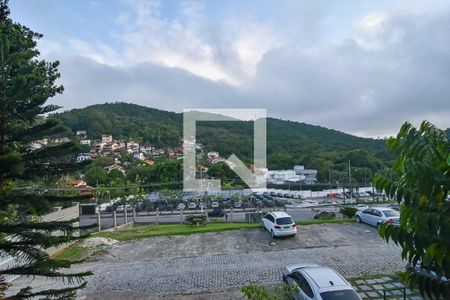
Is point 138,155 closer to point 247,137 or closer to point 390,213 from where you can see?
point 247,137

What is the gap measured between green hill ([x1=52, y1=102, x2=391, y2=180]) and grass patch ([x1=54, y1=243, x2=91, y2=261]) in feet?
149

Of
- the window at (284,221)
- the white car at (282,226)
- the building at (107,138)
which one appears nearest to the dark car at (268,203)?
the white car at (282,226)

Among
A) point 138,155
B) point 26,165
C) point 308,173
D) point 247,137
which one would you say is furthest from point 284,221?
point 138,155

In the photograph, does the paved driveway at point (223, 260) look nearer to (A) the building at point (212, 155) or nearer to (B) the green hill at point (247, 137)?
(B) the green hill at point (247, 137)

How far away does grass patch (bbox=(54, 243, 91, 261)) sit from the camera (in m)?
13.3

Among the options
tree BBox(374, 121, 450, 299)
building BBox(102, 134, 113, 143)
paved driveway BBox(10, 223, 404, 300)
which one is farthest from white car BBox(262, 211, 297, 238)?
building BBox(102, 134, 113, 143)

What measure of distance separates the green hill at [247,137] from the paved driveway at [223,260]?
44.0 metres

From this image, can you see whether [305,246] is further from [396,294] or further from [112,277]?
[112,277]

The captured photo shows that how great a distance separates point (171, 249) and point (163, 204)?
2951 cm

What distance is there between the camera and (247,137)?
3017 inches

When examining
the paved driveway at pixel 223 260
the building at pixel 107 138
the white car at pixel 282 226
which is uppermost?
the building at pixel 107 138

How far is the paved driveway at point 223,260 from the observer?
960 cm

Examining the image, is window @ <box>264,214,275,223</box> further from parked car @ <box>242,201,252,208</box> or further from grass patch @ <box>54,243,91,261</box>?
parked car @ <box>242,201,252,208</box>

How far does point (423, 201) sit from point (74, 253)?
14.8 meters
